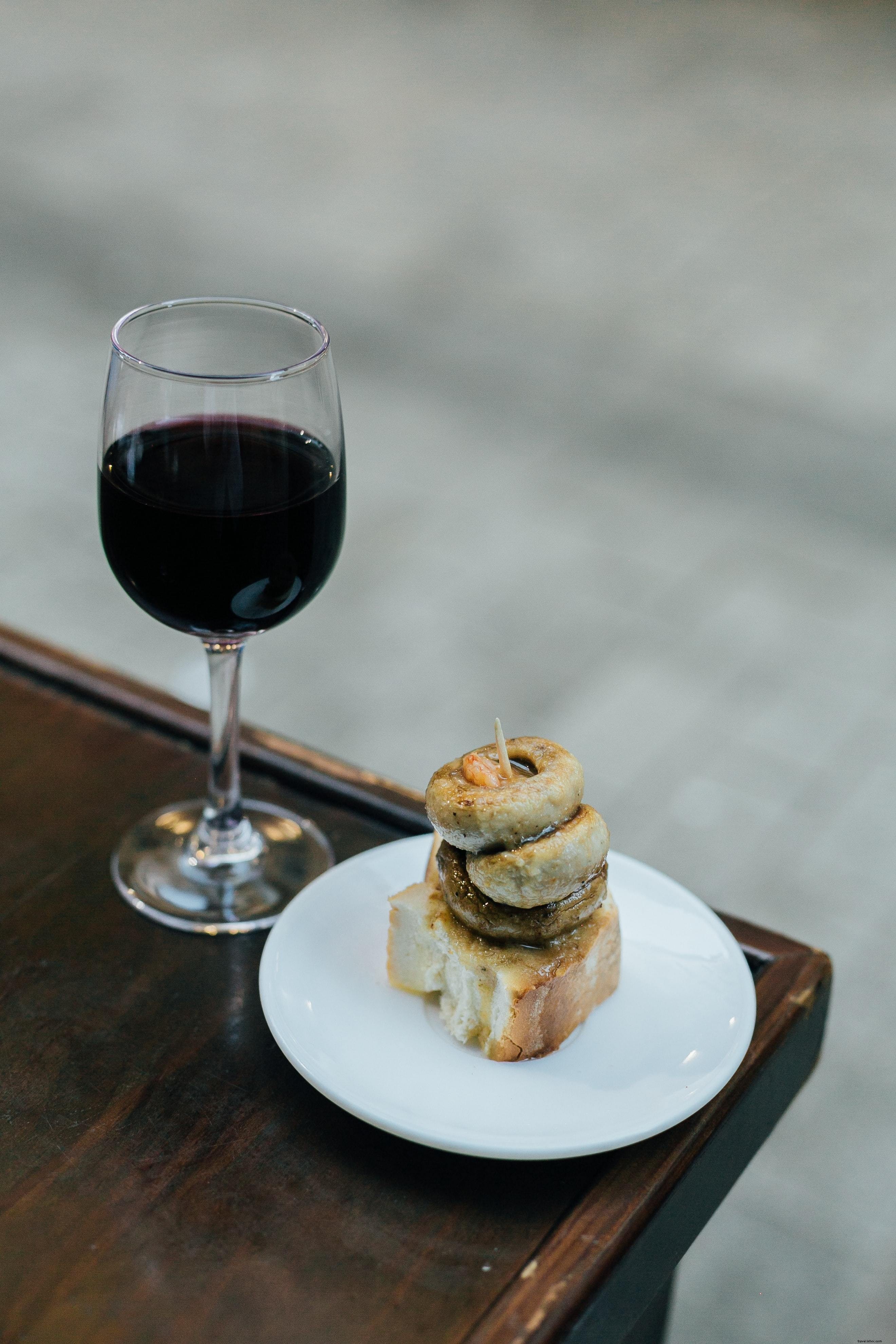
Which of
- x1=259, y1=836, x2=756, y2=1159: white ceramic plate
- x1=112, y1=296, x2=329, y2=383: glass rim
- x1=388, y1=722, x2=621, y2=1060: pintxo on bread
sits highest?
x1=112, y1=296, x2=329, y2=383: glass rim

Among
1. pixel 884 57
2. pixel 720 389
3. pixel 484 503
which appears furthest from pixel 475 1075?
pixel 884 57

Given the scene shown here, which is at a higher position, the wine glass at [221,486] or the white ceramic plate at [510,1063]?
the wine glass at [221,486]

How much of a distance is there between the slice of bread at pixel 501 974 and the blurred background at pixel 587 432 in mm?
626

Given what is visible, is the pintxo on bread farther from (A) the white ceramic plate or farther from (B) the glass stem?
(B) the glass stem

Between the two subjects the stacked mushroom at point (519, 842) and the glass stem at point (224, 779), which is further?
the glass stem at point (224, 779)

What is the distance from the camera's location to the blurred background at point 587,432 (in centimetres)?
150

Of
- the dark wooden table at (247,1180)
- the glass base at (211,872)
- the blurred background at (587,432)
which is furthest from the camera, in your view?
the blurred background at (587,432)

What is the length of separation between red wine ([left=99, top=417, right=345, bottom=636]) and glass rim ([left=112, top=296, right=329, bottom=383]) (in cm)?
2

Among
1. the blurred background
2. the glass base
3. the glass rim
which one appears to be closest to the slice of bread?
the glass base

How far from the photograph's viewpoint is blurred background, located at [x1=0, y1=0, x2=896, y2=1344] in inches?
59.0

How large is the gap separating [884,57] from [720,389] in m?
2.69

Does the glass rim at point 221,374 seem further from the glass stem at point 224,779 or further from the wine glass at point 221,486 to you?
the glass stem at point 224,779

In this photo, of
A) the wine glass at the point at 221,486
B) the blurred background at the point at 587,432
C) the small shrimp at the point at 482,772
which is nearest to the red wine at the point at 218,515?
the wine glass at the point at 221,486

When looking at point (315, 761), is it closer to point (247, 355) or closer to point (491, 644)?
point (247, 355)
